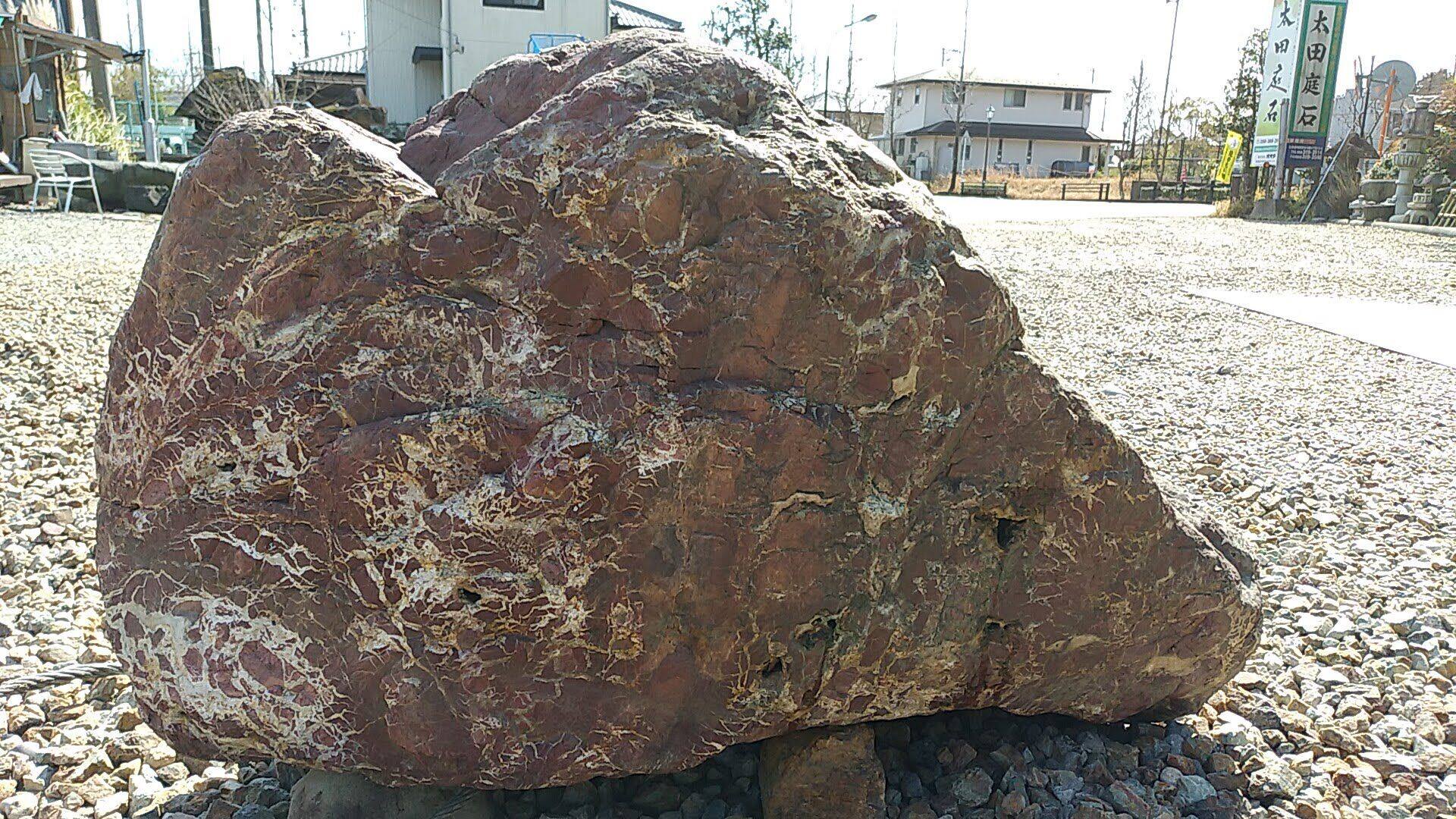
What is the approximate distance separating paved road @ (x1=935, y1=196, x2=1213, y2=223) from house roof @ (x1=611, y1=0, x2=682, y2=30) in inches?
320

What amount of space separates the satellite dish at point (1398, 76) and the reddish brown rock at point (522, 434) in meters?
31.7

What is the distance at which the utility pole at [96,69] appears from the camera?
21.5 metres

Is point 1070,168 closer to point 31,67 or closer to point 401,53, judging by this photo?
point 401,53

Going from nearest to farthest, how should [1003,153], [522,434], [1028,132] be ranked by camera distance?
[522,434] < [1028,132] < [1003,153]

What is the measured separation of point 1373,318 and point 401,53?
2161 centimetres

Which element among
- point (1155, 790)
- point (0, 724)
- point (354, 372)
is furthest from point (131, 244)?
point (1155, 790)

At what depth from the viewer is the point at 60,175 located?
15.0 meters

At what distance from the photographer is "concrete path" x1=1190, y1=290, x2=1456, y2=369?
7293mm

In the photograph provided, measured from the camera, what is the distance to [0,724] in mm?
2428

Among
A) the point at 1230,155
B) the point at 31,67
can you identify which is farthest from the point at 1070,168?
the point at 31,67

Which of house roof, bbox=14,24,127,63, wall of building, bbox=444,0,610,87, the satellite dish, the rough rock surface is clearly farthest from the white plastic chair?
the satellite dish

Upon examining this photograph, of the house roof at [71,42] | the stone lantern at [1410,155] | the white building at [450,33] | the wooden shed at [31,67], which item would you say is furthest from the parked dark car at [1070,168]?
the wooden shed at [31,67]

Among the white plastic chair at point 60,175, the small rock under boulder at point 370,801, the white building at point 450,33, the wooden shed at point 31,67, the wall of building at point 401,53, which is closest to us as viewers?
the small rock under boulder at point 370,801

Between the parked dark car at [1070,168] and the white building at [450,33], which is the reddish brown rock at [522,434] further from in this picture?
the parked dark car at [1070,168]
